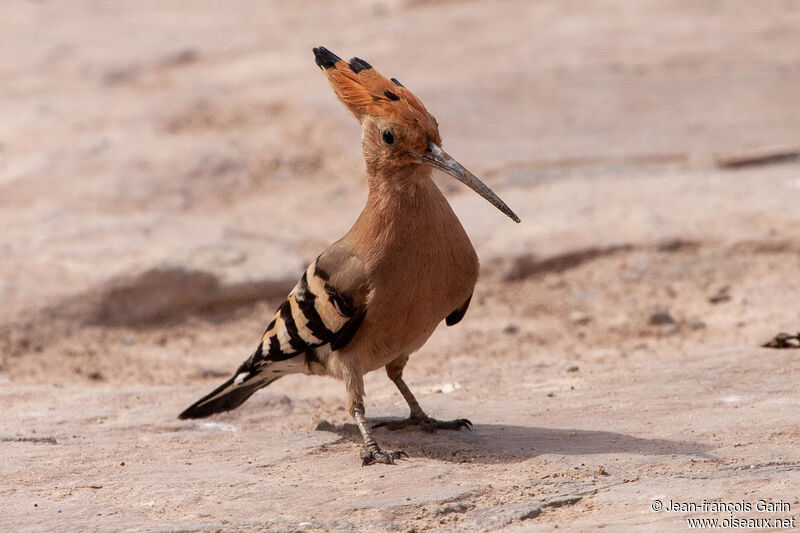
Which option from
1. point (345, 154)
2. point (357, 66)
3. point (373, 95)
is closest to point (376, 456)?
point (373, 95)

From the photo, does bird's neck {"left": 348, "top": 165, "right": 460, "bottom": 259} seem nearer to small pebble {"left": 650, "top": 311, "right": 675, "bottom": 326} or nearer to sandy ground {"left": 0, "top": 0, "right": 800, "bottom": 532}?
sandy ground {"left": 0, "top": 0, "right": 800, "bottom": 532}

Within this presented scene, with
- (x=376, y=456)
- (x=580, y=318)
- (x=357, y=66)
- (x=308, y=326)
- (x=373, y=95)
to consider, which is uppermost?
(x=357, y=66)

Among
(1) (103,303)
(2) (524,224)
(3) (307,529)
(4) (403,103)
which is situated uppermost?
(4) (403,103)

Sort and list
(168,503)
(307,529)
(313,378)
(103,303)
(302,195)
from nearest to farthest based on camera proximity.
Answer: (307,529) → (168,503) → (313,378) → (103,303) → (302,195)

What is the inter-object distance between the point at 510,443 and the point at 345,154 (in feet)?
14.2

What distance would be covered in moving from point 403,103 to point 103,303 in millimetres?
2895

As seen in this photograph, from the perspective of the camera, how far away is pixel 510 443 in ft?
13.2

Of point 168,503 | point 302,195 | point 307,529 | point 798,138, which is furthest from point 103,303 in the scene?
point 798,138

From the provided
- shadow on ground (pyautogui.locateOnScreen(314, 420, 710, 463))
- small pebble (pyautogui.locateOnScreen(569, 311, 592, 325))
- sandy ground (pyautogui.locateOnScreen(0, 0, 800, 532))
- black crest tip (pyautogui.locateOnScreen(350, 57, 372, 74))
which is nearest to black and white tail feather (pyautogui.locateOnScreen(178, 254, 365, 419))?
sandy ground (pyautogui.locateOnScreen(0, 0, 800, 532))

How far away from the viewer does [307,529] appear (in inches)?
125

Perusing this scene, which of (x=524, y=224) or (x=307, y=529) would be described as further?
(x=524, y=224)

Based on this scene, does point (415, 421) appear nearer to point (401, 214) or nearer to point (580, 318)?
point (401, 214)

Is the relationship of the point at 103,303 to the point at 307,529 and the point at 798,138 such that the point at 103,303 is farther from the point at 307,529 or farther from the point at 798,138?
the point at 798,138

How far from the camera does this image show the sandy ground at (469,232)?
11.7 ft
